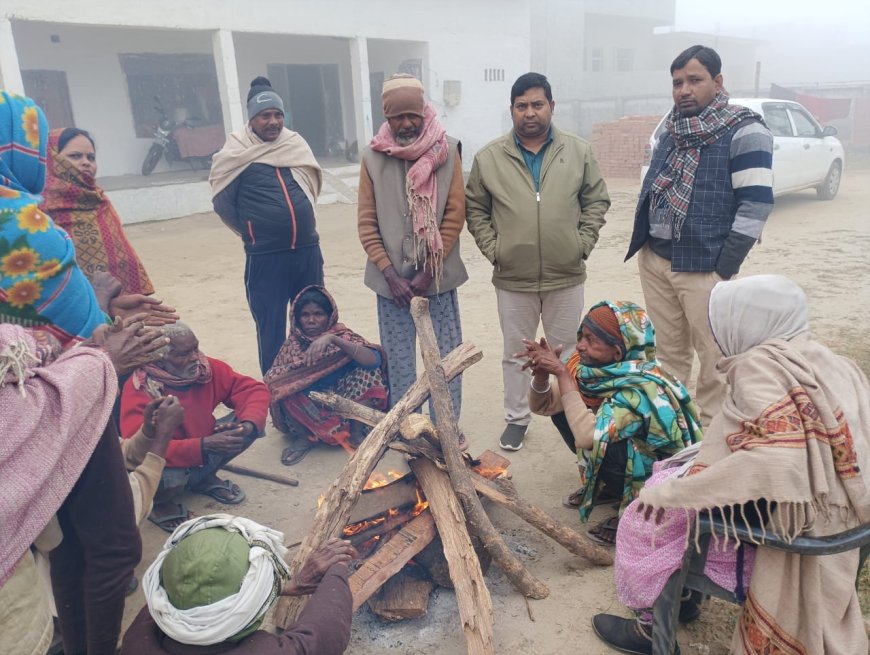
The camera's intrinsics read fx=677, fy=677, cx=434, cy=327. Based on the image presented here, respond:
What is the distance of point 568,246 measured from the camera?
384cm

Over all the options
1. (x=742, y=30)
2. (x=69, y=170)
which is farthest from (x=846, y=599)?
(x=742, y=30)

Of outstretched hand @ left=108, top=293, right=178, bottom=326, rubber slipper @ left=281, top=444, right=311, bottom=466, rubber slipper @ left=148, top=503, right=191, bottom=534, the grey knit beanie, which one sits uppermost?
the grey knit beanie

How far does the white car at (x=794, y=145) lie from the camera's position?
35.3 ft

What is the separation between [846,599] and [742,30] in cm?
9527

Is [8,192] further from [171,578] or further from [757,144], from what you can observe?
[757,144]

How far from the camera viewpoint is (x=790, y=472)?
1860 millimetres

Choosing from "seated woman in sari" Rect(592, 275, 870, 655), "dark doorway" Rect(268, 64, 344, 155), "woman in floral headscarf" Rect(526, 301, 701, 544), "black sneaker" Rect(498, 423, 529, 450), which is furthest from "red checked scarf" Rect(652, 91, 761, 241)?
"dark doorway" Rect(268, 64, 344, 155)

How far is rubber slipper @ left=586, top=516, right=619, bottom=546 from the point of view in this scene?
3.19 metres

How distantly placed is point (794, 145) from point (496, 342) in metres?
7.95

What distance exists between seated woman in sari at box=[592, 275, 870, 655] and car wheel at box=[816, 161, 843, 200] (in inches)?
471

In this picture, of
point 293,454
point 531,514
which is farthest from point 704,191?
point 293,454

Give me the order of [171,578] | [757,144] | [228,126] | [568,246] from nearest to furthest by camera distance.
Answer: [171,578] < [757,144] < [568,246] < [228,126]

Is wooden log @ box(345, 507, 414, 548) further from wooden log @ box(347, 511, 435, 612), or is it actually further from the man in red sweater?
the man in red sweater

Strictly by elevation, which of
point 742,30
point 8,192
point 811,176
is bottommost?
point 811,176
